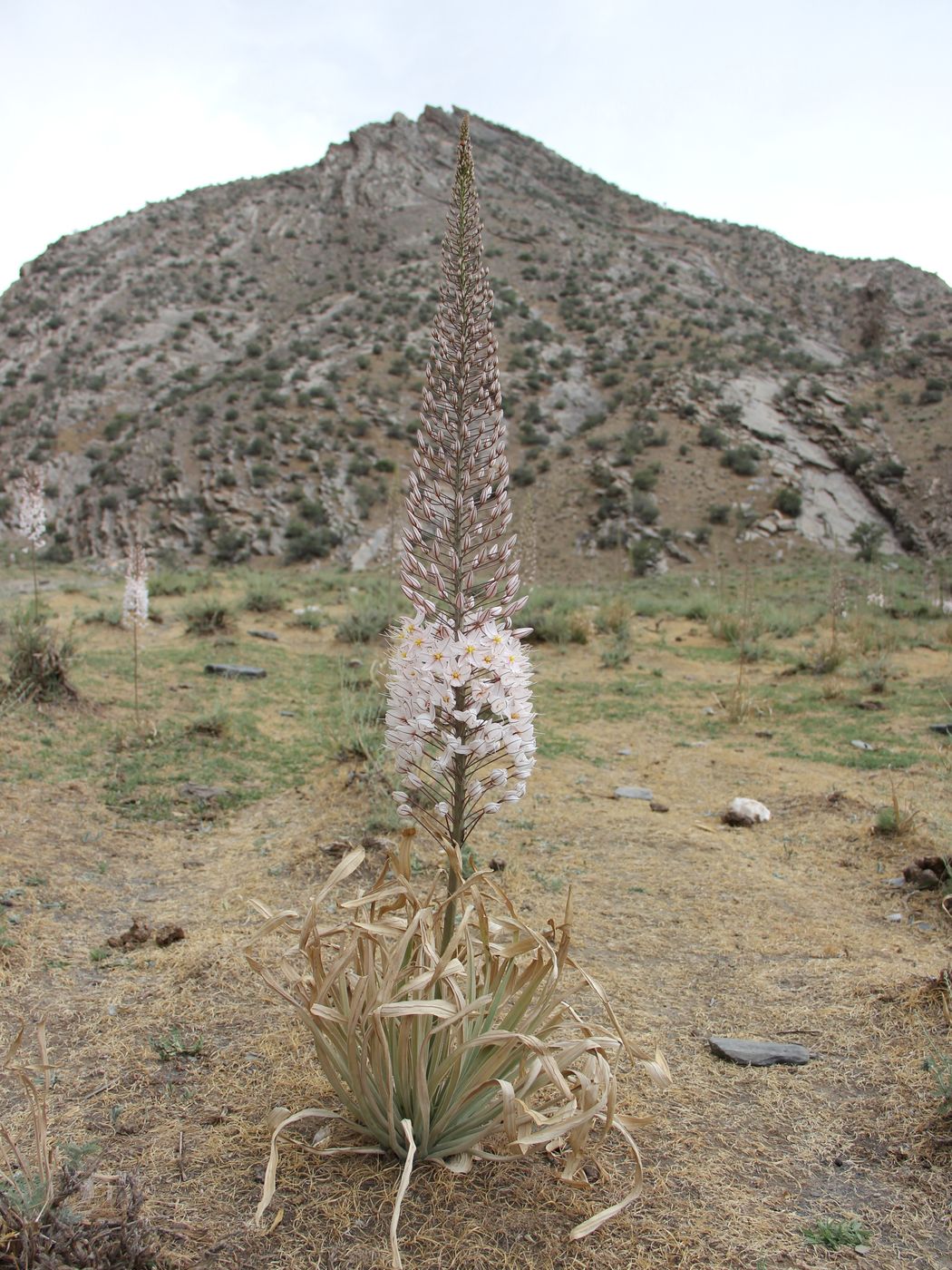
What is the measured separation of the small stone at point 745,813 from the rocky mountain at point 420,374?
27.3ft

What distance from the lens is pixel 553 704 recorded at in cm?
957

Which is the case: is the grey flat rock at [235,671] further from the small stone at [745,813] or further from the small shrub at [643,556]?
the small shrub at [643,556]

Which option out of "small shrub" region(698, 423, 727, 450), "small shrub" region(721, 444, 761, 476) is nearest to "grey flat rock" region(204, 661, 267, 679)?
"small shrub" region(721, 444, 761, 476)

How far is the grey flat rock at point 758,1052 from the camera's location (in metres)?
3.12

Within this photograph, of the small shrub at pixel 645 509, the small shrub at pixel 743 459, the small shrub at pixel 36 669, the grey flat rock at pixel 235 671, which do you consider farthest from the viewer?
the small shrub at pixel 743 459

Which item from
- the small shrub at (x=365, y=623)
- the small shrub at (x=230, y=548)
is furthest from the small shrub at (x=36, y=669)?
the small shrub at (x=230, y=548)

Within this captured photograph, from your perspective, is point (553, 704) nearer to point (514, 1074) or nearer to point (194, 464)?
point (514, 1074)

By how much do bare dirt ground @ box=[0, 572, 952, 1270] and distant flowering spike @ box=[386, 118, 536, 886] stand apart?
106 cm

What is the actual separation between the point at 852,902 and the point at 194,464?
100ft

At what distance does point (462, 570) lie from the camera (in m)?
2.49

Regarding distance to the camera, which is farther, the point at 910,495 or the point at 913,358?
the point at 913,358

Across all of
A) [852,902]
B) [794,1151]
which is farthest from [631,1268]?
[852,902]

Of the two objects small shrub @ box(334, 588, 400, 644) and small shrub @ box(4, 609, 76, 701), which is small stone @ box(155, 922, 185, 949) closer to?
small shrub @ box(4, 609, 76, 701)

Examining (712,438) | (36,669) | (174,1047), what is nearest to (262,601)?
(36,669)
